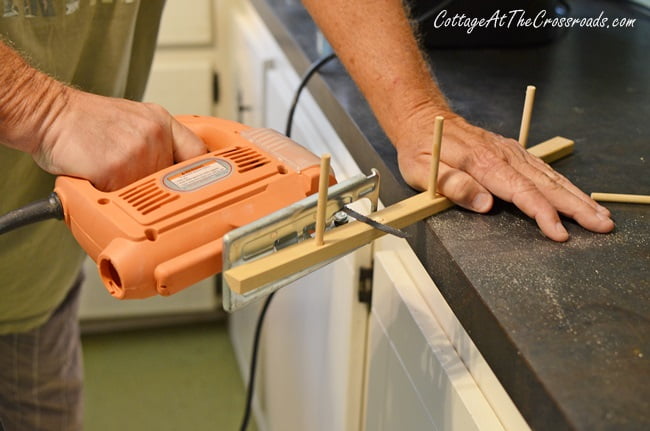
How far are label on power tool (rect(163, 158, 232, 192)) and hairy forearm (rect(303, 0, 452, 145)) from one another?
0.57 ft

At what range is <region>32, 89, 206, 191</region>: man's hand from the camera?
660mm

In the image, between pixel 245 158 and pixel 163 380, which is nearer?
pixel 245 158

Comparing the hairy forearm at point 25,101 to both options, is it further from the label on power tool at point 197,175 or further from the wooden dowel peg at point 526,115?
the wooden dowel peg at point 526,115

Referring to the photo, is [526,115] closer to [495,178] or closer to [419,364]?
[495,178]

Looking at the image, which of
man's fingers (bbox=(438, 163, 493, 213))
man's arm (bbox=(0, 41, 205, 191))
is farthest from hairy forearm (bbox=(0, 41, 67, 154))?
man's fingers (bbox=(438, 163, 493, 213))

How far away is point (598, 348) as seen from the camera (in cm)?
51

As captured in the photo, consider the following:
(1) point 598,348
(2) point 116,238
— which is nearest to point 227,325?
(2) point 116,238

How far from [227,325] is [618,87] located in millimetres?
1153

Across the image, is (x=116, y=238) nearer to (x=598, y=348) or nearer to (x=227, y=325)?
(x=598, y=348)

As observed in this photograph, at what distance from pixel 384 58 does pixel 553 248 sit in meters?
0.28

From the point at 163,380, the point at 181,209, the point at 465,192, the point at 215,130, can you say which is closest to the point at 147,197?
the point at 181,209

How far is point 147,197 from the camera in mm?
627

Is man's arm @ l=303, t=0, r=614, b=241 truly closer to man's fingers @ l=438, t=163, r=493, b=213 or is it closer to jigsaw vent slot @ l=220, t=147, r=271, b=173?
man's fingers @ l=438, t=163, r=493, b=213

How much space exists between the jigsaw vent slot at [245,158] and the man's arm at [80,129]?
0.18 feet
